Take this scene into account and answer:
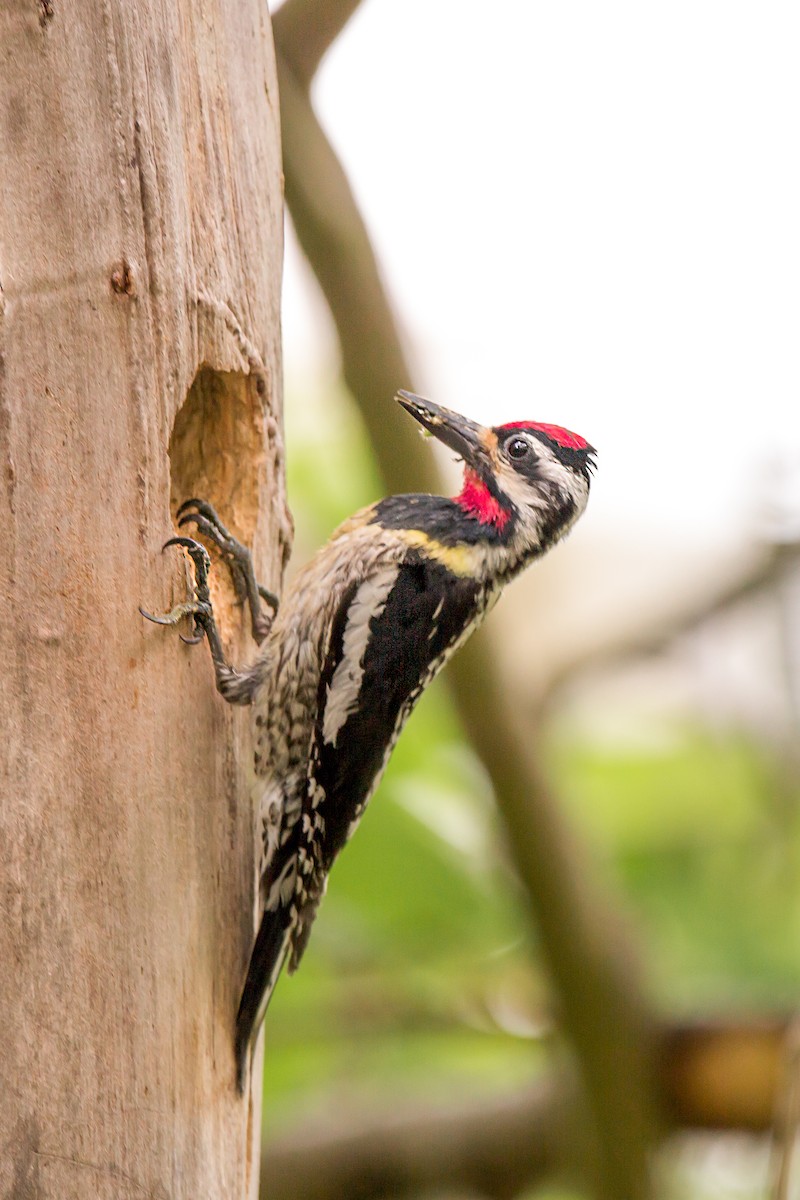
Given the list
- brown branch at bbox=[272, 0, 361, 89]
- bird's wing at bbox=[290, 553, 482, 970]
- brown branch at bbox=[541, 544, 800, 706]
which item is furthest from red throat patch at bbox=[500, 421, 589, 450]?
brown branch at bbox=[541, 544, 800, 706]

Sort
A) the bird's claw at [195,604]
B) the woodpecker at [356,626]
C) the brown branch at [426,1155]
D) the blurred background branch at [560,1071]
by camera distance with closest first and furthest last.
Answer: the bird's claw at [195,604], the woodpecker at [356,626], the blurred background branch at [560,1071], the brown branch at [426,1155]

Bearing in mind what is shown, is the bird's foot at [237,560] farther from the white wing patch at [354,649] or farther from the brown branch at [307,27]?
the brown branch at [307,27]

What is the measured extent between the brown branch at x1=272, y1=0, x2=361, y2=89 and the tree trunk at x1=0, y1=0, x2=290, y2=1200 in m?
0.46

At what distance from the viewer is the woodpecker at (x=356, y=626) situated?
245 centimetres

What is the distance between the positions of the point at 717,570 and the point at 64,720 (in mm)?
3120

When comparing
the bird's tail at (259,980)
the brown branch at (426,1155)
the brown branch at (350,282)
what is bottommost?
the brown branch at (426,1155)

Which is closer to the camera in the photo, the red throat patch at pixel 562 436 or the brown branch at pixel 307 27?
the brown branch at pixel 307 27

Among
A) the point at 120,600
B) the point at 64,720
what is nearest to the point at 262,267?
the point at 120,600

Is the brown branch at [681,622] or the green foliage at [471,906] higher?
the brown branch at [681,622]

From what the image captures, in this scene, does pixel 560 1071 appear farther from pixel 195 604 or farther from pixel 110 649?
pixel 110 649

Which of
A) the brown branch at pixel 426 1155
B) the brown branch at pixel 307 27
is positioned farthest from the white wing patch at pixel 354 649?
the brown branch at pixel 426 1155

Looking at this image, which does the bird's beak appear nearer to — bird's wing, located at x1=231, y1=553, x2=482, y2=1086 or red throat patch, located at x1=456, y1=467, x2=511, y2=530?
red throat patch, located at x1=456, y1=467, x2=511, y2=530

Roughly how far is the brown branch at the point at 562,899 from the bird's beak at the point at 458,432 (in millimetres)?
277

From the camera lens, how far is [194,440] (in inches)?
109
